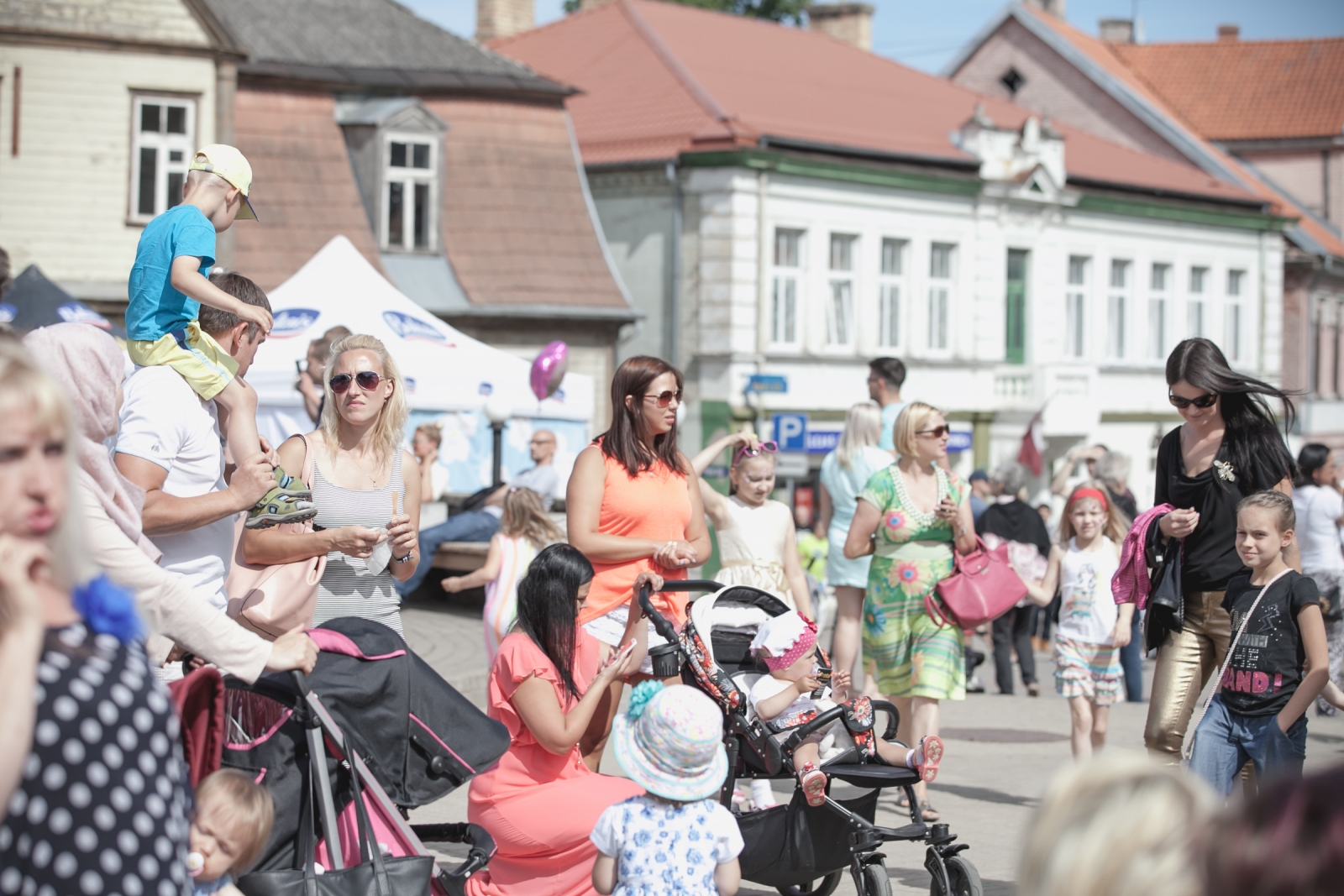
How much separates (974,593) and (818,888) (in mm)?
1997

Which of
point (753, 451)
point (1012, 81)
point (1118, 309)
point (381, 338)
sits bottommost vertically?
point (753, 451)

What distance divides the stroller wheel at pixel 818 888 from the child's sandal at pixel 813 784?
1.81 ft

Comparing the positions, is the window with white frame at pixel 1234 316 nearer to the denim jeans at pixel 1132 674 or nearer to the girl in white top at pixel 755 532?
the denim jeans at pixel 1132 674

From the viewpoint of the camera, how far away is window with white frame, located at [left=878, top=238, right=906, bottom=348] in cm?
3148

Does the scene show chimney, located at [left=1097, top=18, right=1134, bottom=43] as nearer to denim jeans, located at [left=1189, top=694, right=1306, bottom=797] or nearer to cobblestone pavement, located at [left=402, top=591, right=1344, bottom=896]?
cobblestone pavement, located at [left=402, top=591, right=1344, bottom=896]

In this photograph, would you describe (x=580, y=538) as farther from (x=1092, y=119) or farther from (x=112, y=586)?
(x=1092, y=119)

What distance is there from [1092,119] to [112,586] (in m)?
42.4

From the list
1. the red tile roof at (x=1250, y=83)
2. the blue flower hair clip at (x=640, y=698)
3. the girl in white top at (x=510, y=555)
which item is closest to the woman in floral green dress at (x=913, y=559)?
the girl in white top at (x=510, y=555)

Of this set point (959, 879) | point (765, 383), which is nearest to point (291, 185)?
point (765, 383)

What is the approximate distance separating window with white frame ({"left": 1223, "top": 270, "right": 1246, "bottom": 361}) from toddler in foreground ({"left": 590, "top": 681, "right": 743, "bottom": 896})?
123 ft

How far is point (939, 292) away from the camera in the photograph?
3250 cm

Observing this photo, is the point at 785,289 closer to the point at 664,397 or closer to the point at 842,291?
the point at 842,291

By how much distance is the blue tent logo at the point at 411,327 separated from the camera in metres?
16.7

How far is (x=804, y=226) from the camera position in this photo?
2975 cm
